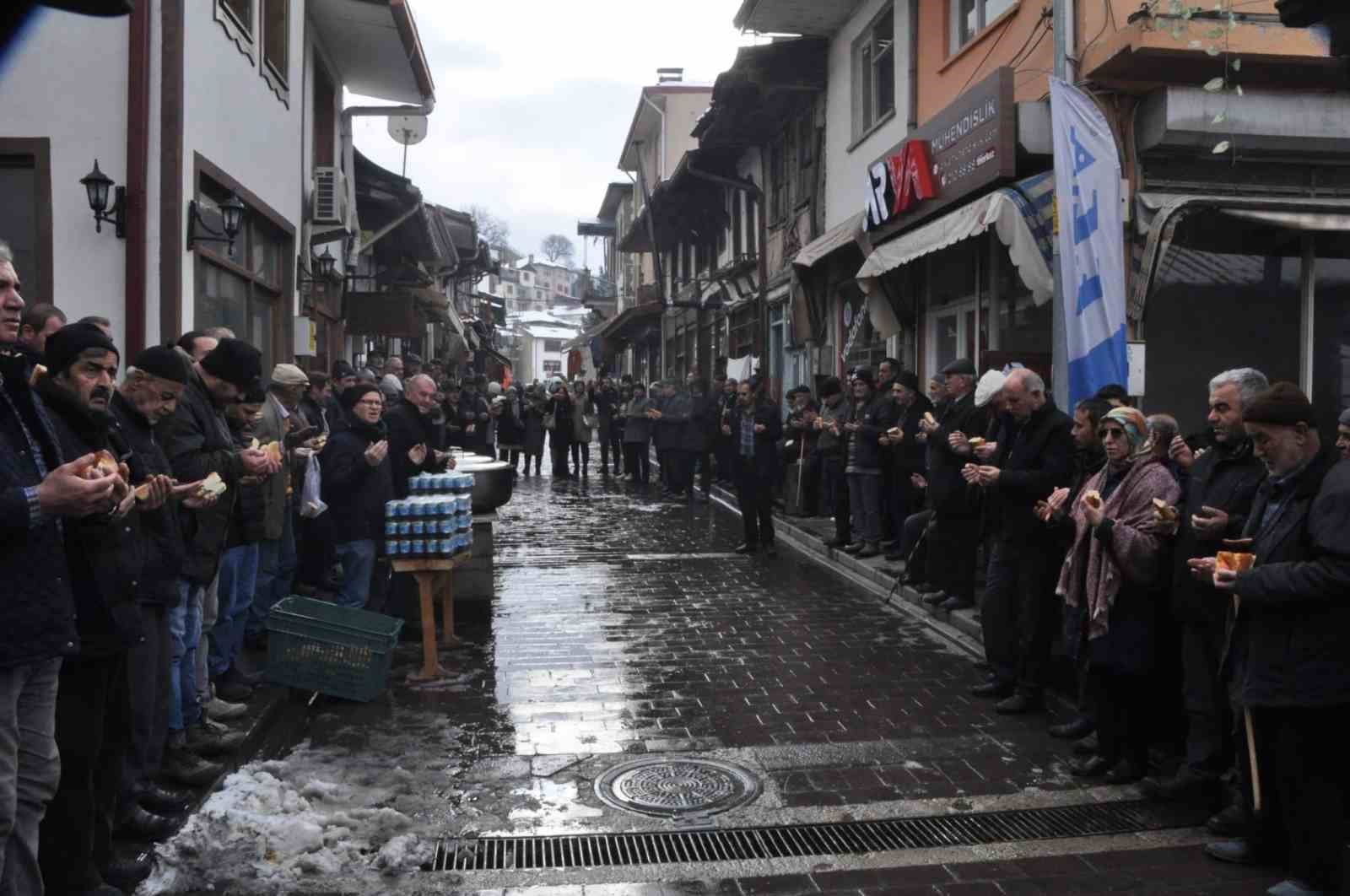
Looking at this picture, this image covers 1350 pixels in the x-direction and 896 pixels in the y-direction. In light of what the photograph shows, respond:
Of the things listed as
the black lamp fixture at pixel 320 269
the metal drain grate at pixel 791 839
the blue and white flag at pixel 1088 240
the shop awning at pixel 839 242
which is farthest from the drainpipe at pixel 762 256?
the metal drain grate at pixel 791 839

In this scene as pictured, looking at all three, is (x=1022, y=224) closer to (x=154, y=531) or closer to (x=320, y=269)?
(x=154, y=531)

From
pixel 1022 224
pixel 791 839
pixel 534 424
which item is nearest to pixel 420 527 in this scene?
pixel 791 839

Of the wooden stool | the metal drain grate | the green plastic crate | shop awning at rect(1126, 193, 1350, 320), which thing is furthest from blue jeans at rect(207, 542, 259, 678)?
shop awning at rect(1126, 193, 1350, 320)

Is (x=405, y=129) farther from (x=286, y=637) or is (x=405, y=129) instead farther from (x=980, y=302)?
(x=286, y=637)

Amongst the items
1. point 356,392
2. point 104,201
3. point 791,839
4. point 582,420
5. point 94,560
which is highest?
point 104,201

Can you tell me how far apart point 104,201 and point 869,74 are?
34.1 feet

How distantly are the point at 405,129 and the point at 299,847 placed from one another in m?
18.1

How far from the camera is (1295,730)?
4125 millimetres

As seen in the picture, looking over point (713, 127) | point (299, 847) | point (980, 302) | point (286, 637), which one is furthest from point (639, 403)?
point (299, 847)

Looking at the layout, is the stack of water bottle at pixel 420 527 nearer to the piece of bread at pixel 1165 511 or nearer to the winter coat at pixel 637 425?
the piece of bread at pixel 1165 511

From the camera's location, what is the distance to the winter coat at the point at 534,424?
2327cm

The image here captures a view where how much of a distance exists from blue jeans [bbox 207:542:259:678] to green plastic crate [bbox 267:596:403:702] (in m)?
0.22

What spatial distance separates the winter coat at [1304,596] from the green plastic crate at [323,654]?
4504 millimetres

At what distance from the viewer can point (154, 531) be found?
4.44m
